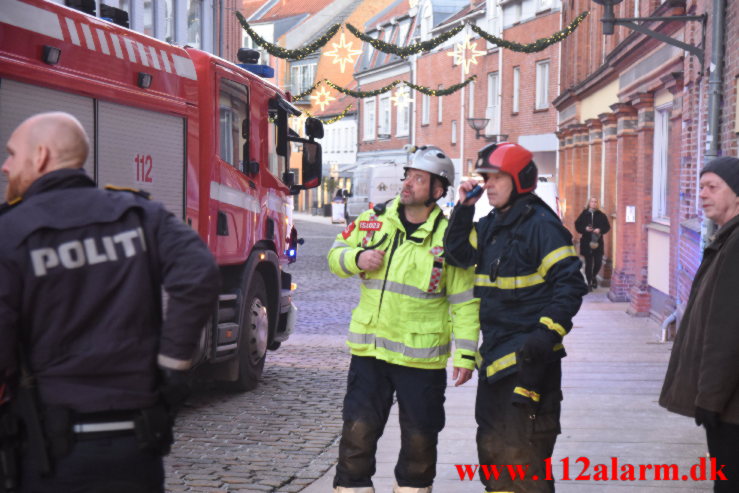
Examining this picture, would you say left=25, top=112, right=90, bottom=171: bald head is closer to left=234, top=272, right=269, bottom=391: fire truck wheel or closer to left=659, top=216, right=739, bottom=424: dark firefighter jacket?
left=659, top=216, right=739, bottom=424: dark firefighter jacket

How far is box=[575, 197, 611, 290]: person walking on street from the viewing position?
74.9 feet

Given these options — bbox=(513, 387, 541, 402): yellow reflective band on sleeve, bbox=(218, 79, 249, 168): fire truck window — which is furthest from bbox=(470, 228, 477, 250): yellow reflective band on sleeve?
bbox=(218, 79, 249, 168): fire truck window

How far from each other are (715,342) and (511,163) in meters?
1.33

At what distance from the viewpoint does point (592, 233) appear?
22.8m

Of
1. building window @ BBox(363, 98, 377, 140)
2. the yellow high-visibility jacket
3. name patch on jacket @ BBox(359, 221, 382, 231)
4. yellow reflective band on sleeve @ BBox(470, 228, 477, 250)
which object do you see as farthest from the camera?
building window @ BBox(363, 98, 377, 140)

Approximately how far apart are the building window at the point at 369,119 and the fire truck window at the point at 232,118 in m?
59.5

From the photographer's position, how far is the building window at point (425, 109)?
5672cm

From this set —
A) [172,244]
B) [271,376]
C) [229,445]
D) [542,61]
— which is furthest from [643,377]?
[542,61]

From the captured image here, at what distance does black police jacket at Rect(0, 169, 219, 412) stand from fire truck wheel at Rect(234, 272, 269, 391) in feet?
21.5

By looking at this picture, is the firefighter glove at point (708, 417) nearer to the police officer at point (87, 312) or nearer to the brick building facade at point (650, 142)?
the police officer at point (87, 312)

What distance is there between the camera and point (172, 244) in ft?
12.1

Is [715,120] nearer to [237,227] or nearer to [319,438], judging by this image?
[237,227]

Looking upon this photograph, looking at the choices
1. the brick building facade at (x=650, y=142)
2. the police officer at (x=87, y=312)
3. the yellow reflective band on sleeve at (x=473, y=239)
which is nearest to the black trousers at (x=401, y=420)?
the yellow reflective band on sleeve at (x=473, y=239)

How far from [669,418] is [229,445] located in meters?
3.28
